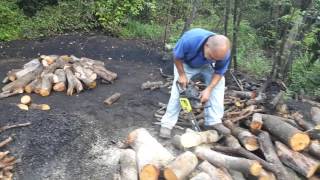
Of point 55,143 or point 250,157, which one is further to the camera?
point 55,143

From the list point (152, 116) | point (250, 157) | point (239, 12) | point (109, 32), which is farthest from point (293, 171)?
point (109, 32)

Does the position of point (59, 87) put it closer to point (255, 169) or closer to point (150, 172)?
point (150, 172)

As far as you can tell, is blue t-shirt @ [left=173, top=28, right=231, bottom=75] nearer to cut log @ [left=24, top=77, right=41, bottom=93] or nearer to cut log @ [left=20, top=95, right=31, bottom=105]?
cut log @ [left=20, top=95, right=31, bottom=105]

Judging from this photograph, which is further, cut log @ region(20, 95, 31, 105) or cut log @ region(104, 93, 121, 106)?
cut log @ region(104, 93, 121, 106)

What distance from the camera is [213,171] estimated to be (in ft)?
15.2

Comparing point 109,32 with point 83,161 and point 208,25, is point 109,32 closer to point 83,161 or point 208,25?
point 208,25

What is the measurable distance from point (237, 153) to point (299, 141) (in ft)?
2.55

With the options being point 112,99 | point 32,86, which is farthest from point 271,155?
point 32,86

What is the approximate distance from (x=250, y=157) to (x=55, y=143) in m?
2.60

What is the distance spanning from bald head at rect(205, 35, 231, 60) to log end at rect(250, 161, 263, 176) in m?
1.32

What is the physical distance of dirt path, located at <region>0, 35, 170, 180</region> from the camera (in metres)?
5.27

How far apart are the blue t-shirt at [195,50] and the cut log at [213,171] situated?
1259 millimetres

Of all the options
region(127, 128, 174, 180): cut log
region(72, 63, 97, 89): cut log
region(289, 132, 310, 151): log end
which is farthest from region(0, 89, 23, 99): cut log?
region(289, 132, 310, 151): log end

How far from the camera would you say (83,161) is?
5.41m
